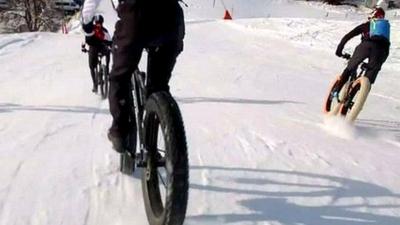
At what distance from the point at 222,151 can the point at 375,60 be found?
3.21m

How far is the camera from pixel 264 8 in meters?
51.8

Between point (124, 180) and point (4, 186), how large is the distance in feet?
3.22

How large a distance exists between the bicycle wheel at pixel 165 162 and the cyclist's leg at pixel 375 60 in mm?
5167

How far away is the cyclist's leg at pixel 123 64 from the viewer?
3.94 meters

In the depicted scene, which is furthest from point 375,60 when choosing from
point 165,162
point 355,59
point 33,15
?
point 33,15

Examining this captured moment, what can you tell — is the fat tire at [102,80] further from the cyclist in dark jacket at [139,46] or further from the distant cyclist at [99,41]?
the cyclist in dark jacket at [139,46]

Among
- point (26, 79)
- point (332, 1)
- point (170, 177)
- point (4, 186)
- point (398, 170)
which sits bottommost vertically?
point (332, 1)

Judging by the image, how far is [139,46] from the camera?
4016 mm

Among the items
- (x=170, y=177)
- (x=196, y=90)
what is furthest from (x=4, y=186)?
(x=196, y=90)

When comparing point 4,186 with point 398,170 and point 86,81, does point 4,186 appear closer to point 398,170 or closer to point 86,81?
point 398,170

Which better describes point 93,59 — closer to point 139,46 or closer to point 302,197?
point 302,197

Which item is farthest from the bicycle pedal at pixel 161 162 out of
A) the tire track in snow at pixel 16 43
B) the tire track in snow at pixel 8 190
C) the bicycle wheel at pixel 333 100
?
the tire track in snow at pixel 16 43

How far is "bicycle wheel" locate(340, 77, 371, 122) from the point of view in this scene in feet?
26.7

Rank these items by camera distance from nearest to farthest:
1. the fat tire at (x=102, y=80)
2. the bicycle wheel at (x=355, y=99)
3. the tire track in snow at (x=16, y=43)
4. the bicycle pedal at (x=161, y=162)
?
1. the bicycle pedal at (x=161, y=162)
2. the bicycle wheel at (x=355, y=99)
3. the fat tire at (x=102, y=80)
4. the tire track in snow at (x=16, y=43)
